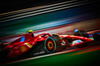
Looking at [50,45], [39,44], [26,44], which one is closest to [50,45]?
[50,45]

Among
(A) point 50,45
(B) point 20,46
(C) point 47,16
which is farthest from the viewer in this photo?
(C) point 47,16

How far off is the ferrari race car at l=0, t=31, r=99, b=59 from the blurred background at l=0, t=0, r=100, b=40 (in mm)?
199

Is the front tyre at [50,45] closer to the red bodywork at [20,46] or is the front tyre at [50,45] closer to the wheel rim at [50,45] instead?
the wheel rim at [50,45]

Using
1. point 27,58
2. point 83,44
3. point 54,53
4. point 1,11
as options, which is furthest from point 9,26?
point 83,44

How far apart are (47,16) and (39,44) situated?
3.07 ft

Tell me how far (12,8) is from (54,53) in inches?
75.7

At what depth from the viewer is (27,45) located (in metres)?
1.74

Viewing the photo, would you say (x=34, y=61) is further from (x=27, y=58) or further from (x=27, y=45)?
(x=27, y=45)

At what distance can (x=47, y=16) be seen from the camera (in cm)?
220

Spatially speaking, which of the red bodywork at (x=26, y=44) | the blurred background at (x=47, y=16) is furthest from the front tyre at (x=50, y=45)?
the blurred background at (x=47, y=16)

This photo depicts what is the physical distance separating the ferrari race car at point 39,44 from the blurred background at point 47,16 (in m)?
0.20

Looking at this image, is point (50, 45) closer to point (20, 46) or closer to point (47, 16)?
point (20, 46)

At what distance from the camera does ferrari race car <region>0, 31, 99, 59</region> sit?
173cm

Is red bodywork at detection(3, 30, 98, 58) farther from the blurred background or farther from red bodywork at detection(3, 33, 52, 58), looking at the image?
the blurred background
